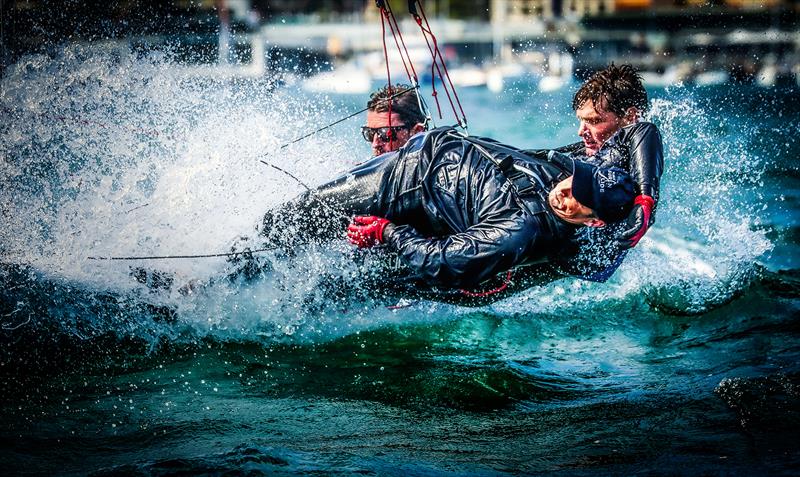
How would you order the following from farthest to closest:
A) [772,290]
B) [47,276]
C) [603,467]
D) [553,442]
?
[772,290] < [47,276] < [553,442] < [603,467]

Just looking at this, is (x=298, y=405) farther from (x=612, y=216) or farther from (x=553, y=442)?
(x=612, y=216)

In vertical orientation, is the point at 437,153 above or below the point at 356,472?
above

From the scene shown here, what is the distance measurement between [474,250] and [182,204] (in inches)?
106

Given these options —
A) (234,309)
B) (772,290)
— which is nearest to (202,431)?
(234,309)

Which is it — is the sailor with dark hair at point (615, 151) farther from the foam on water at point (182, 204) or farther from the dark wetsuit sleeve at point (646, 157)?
the foam on water at point (182, 204)

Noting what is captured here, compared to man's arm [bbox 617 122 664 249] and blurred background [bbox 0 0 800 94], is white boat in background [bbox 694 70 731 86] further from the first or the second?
man's arm [bbox 617 122 664 249]

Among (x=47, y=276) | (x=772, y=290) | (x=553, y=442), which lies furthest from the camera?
(x=772, y=290)

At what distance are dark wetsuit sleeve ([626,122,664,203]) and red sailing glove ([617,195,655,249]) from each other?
304mm

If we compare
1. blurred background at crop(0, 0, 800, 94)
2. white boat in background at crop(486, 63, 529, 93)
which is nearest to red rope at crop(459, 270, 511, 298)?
blurred background at crop(0, 0, 800, 94)

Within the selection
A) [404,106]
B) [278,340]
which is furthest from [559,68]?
[278,340]

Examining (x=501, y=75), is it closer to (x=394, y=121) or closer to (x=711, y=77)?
(x=711, y=77)

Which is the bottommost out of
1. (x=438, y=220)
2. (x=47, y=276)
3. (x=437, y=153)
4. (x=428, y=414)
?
(x=428, y=414)

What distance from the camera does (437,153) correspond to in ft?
16.7

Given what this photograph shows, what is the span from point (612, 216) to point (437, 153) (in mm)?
1229
